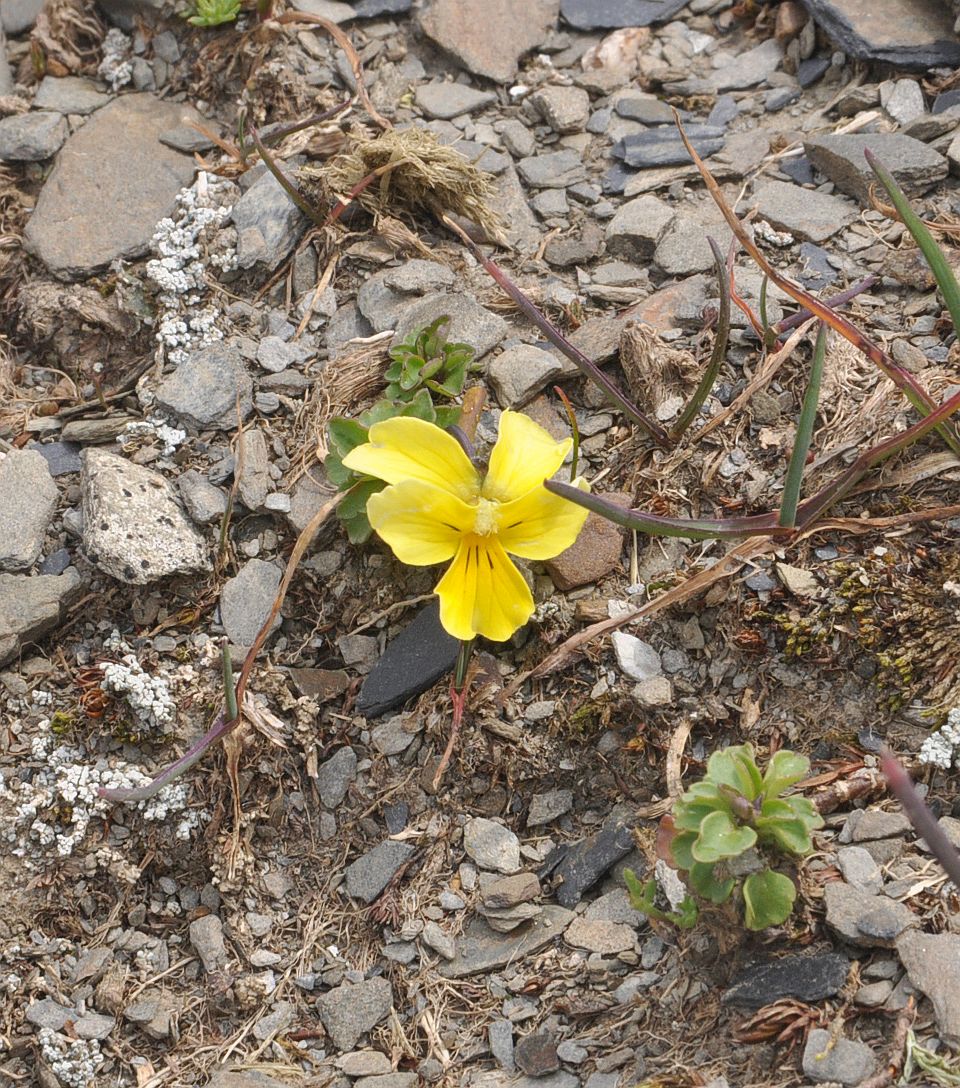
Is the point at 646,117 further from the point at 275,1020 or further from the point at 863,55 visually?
the point at 275,1020

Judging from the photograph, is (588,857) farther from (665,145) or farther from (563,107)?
(563,107)

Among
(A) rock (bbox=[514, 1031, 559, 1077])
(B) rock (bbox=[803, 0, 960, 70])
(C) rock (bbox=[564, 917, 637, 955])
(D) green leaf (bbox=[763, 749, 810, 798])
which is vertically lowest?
(A) rock (bbox=[514, 1031, 559, 1077])

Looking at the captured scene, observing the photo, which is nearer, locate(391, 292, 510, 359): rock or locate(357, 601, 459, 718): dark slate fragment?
locate(357, 601, 459, 718): dark slate fragment

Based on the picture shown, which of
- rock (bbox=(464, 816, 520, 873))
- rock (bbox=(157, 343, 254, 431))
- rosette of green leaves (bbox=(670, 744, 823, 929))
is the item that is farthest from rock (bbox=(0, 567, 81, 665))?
rosette of green leaves (bbox=(670, 744, 823, 929))

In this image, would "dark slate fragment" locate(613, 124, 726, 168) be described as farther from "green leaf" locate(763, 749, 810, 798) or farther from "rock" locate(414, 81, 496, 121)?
"green leaf" locate(763, 749, 810, 798)

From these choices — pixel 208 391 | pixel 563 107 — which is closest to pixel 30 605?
pixel 208 391
